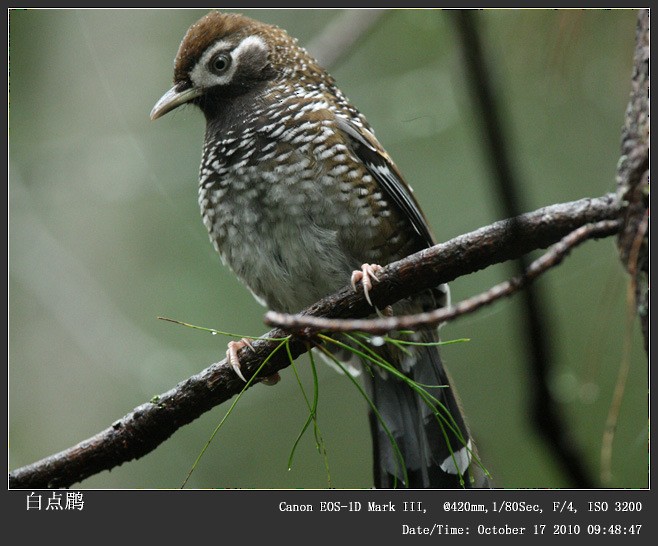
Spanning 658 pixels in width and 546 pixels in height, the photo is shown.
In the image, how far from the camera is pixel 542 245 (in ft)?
7.18

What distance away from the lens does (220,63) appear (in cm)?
313

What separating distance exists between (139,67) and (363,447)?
273 centimetres

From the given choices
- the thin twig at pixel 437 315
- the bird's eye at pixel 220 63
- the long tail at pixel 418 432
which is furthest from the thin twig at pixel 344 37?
the thin twig at pixel 437 315

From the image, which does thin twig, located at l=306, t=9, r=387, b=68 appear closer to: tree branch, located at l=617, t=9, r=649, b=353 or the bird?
the bird

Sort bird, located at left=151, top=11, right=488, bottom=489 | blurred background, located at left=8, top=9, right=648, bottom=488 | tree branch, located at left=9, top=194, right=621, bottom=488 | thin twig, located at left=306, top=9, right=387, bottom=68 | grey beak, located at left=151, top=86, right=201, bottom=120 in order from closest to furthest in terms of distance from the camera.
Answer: tree branch, located at left=9, top=194, right=621, bottom=488
bird, located at left=151, top=11, right=488, bottom=489
grey beak, located at left=151, top=86, right=201, bottom=120
thin twig, located at left=306, top=9, right=387, bottom=68
blurred background, located at left=8, top=9, right=648, bottom=488

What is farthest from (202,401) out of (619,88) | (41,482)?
(619,88)

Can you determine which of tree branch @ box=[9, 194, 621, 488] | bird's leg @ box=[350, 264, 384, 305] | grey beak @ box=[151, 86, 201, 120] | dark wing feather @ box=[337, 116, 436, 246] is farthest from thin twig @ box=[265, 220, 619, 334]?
grey beak @ box=[151, 86, 201, 120]

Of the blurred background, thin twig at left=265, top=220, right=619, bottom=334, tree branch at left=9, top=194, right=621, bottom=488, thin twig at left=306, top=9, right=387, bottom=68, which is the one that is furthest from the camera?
the blurred background

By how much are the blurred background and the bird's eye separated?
1018 millimetres

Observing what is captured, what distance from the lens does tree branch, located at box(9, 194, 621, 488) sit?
210 cm

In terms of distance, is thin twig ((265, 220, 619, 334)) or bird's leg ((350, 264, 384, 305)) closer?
thin twig ((265, 220, 619, 334))

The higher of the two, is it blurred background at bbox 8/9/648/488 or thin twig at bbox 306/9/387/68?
thin twig at bbox 306/9/387/68

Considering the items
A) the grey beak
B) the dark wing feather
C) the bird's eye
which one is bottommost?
the dark wing feather
